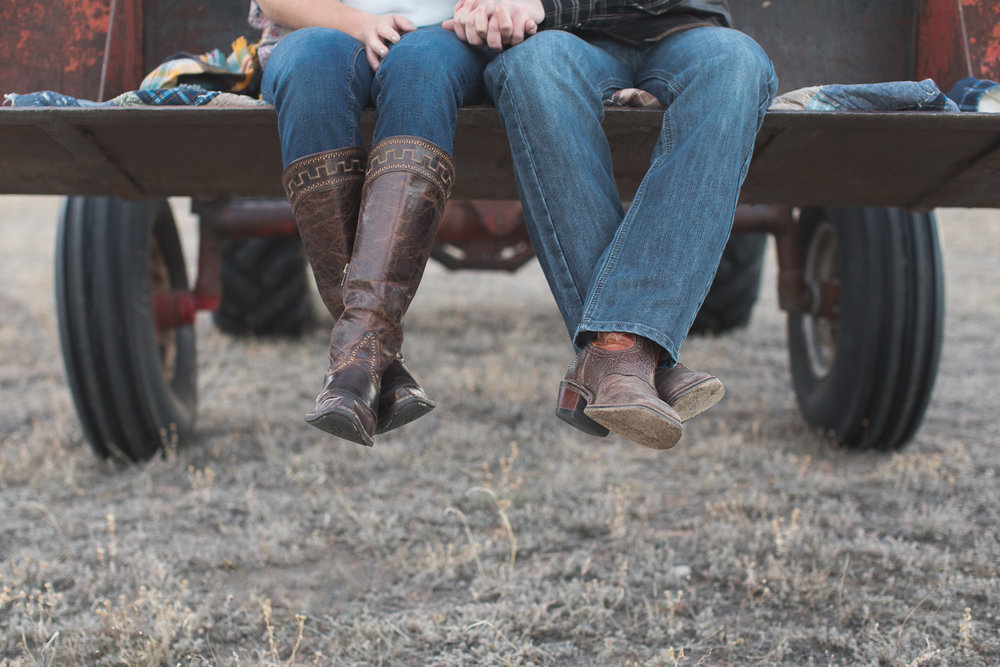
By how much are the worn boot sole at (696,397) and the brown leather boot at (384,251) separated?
60 cm

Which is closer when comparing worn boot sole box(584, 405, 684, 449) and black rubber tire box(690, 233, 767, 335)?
worn boot sole box(584, 405, 684, 449)

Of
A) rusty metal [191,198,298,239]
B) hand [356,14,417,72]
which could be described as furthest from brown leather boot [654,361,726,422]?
rusty metal [191,198,298,239]

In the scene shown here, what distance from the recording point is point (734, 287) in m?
5.67

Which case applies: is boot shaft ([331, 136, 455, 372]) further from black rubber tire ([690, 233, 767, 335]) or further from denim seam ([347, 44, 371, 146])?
black rubber tire ([690, 233, 767, 335])

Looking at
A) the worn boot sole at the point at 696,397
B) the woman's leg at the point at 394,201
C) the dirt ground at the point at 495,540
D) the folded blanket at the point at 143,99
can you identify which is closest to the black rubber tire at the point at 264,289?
the dirt ground at the point at 495,540

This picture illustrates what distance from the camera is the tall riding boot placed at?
185 centimetres

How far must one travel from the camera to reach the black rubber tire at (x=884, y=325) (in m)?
3.30

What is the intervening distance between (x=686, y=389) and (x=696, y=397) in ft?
Result: 0.13

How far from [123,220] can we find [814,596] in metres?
2.64

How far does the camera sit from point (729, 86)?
1.83 meters

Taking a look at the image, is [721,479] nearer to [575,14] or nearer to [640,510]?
[640,510]

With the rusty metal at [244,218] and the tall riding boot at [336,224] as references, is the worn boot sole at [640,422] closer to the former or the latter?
the tall riding boot at [336,224]

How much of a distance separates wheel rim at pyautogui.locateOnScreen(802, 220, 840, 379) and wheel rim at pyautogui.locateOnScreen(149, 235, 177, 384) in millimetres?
2824

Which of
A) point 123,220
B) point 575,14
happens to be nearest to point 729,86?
point 575,14
